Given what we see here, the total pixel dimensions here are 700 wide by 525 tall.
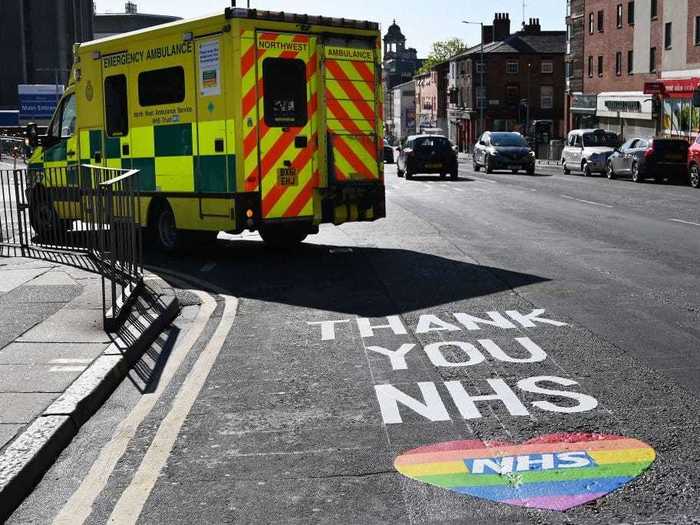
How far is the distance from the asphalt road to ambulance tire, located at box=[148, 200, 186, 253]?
140 cm

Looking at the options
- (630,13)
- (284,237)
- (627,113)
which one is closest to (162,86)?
(284,237)

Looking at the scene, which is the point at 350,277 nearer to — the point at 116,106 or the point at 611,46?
the point at 116,106

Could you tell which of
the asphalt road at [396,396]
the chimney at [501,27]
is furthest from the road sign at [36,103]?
the asphalt road at [396,396]

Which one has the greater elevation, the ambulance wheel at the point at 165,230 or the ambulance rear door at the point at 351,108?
the ambulance rear door at the point at 351,108

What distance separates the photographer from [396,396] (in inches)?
245

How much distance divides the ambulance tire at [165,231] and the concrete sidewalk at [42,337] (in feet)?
7.17

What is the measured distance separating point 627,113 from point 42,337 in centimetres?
5577

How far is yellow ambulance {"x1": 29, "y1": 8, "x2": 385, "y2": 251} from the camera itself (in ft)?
41.9

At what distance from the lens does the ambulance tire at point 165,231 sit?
14.2m

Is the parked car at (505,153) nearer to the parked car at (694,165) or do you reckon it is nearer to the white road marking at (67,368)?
the parked car at (694,165)

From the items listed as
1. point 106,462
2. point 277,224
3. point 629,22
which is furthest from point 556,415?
point 629,22

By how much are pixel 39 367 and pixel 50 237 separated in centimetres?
875

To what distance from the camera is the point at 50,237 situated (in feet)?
49.7

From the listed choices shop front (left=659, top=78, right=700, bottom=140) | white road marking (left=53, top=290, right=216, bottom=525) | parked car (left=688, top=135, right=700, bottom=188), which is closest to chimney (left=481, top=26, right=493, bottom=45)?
shop front (left=659, top=78, right=700, bottom=140)
